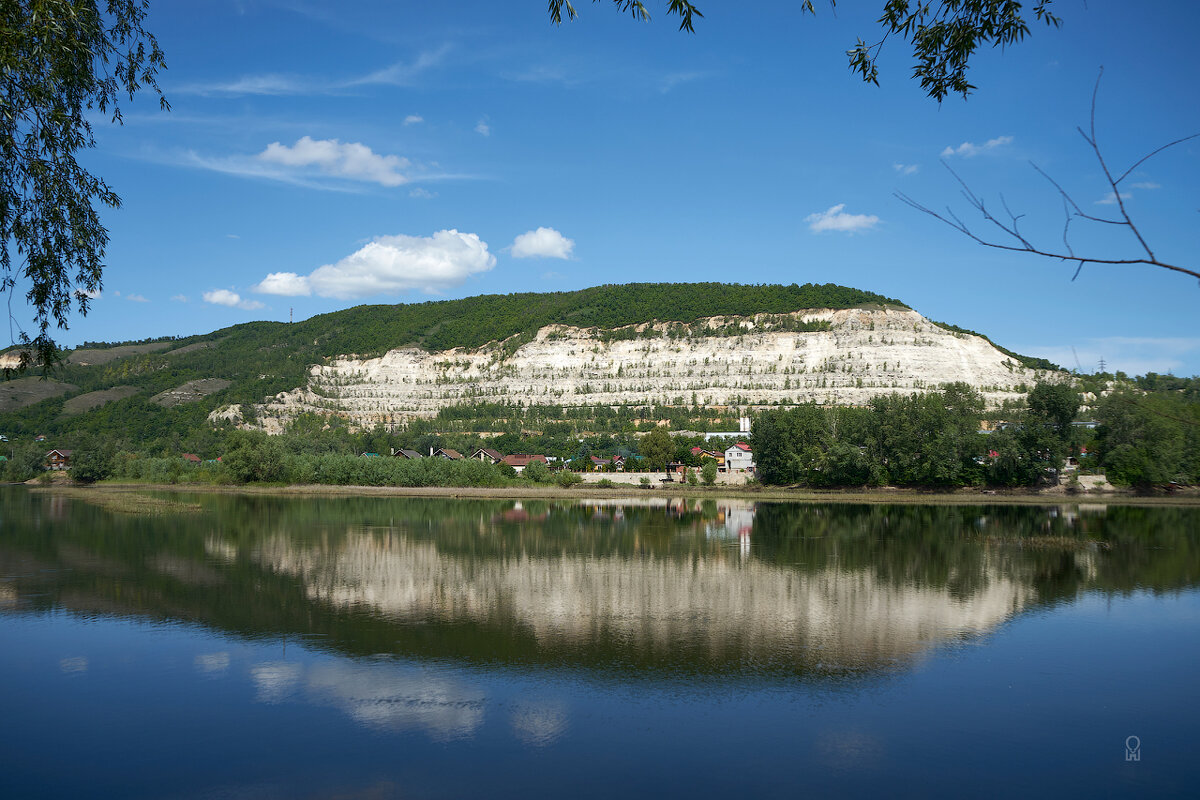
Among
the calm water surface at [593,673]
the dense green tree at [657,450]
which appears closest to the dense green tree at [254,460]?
the dense green tree at [657,450]

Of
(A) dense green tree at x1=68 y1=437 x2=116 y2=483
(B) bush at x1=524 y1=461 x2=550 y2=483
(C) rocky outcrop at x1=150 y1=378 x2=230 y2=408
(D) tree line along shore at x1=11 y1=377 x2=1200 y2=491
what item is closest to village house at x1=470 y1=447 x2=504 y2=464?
(D) tree line along shore at x1=11 y1=377 x2=1200 y2=491

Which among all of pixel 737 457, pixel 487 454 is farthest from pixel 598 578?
pixel 487 454

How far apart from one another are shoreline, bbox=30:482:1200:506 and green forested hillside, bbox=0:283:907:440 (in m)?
44.5

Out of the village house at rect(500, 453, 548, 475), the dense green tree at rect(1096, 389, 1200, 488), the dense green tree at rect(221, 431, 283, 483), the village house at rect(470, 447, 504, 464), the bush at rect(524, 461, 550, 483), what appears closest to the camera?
the dense green tree at rect(1096, 389, 1200, 488)

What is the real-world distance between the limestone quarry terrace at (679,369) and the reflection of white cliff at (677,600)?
275 feet

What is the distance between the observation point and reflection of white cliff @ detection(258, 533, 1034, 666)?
48.0 ft

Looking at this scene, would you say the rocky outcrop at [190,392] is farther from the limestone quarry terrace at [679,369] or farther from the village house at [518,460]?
the village house at [518,460]

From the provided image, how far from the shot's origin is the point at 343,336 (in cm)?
14912

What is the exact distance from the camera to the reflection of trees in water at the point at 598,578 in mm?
14539

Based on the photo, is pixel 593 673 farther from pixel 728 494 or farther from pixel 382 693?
pixel 728 494

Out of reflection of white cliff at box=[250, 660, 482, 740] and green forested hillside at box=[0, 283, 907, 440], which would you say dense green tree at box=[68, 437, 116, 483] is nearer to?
green forested hillside at box=[0, 283, 907, 440]

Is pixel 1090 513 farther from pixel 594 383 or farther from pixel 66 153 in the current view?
pixel 594 383

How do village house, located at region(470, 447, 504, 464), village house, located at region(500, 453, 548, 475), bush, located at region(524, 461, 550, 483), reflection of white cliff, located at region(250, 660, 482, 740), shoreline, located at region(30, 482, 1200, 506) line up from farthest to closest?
village house, located at region(470, 447, 504, 464), village house, located at region(500, 453, 548, 475), bush, located at region(524, 461, 550, 483), shoreline, located at region(30, 482, 1200, 506), reflection of white cliff, located at region(250, 660, 482, 740)

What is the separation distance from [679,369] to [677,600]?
106 m
